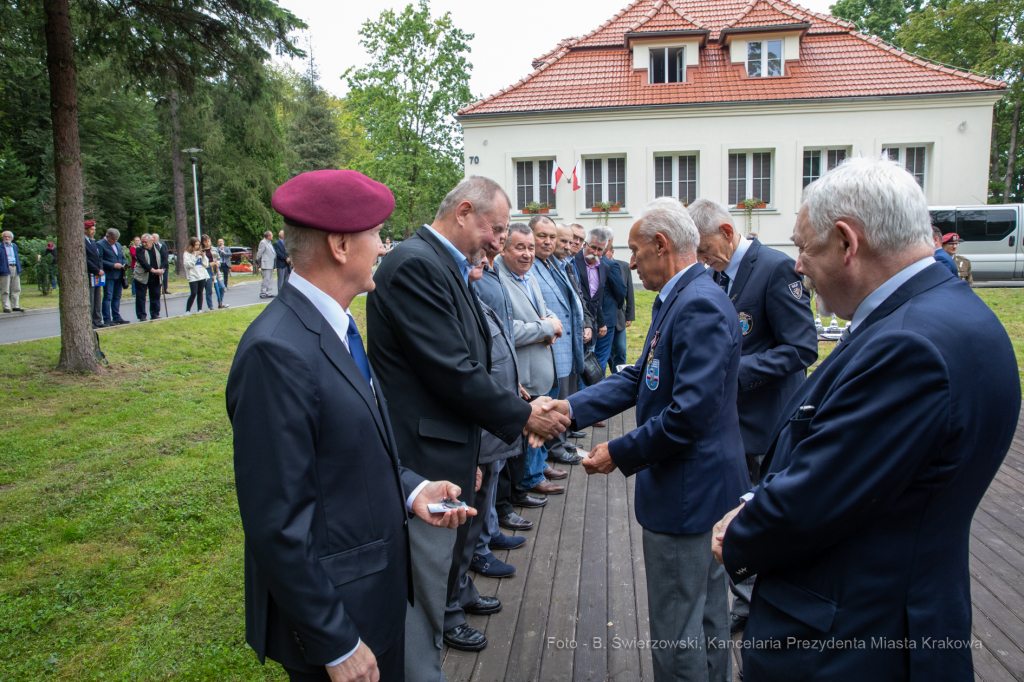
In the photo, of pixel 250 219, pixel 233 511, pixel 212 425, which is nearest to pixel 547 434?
pixel 233 511

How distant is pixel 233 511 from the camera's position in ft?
17.0

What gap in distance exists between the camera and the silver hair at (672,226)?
2.76 metres

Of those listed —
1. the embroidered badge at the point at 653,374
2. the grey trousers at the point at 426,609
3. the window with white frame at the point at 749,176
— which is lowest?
the grey trousers at the point at 426,609

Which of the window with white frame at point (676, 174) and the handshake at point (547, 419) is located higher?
the window with white frame at point (676, 174)

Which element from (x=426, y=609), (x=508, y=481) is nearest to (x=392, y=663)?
(x=426, y=609)

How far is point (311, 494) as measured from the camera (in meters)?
1.72

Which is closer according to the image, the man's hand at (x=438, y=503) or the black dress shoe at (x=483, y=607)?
the man's hand at (x=438, y=503)

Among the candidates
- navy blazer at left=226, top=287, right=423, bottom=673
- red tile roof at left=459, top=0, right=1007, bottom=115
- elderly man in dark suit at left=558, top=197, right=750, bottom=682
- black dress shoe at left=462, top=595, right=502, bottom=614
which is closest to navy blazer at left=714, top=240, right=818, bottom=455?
elderly man in dark suit at left=558, top=197, right=750, bottom=682

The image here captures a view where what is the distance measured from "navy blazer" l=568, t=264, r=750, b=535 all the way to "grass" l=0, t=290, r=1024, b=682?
7.13 feet

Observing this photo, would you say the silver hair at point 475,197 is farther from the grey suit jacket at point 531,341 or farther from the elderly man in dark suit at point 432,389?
the grey suit jacket at point 531,341

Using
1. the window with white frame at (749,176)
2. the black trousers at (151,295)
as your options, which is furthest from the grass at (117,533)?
the window with white frame at (749,176)

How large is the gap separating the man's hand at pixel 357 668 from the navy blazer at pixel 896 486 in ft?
3.60

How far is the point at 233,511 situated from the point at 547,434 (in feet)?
10.2

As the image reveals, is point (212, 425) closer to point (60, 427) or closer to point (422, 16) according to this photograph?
point (60, 427)
